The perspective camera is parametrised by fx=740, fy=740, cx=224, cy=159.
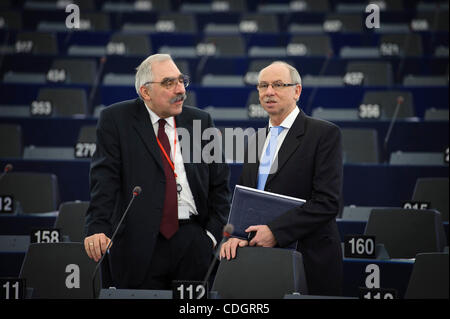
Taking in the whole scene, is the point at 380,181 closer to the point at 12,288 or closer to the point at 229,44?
the point at 12,288

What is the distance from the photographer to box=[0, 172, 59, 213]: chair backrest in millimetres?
4746

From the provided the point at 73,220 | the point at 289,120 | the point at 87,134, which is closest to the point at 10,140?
the point at 87,134

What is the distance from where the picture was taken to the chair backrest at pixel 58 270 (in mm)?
3158

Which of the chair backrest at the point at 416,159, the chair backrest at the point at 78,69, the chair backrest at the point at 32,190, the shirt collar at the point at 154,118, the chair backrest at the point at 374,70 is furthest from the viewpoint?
the chair backrest at the point at 78,69

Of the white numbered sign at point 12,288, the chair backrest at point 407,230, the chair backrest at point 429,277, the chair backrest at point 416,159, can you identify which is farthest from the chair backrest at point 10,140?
the chair backrest at point 429,277

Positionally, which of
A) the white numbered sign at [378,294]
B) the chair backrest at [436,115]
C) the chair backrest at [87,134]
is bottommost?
the white numbered sign at [378,294]

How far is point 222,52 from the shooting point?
798 cm

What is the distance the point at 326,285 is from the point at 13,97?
4.61 m

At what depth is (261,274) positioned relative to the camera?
2562 millimetres

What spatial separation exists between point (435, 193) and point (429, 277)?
211cm

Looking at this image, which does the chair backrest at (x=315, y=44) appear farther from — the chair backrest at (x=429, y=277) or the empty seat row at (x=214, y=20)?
the chair backrest at (x=429, y=277)

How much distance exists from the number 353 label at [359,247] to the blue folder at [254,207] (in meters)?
0.81
